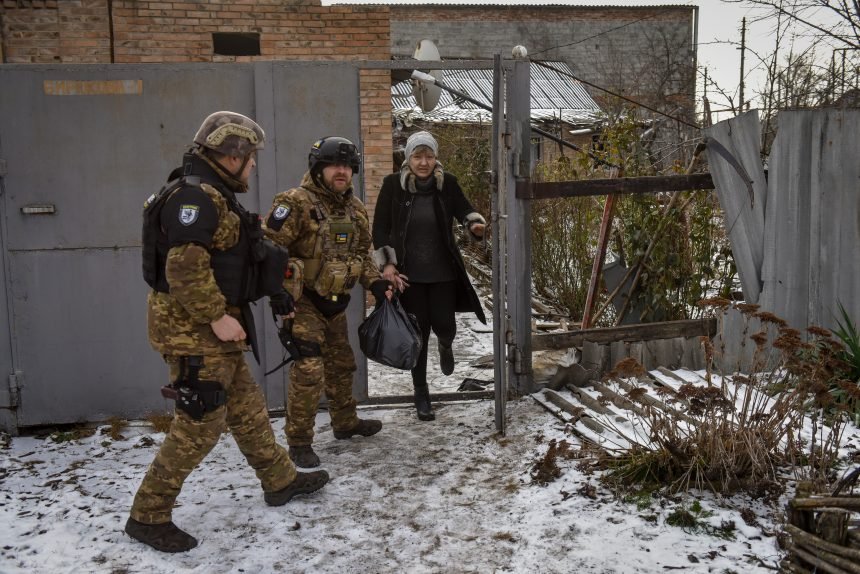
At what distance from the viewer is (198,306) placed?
345 cm

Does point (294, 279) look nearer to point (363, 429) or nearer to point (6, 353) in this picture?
point (363, 429)

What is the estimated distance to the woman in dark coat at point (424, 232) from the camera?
5191mm

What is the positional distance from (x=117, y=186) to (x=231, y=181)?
1969 millimetres

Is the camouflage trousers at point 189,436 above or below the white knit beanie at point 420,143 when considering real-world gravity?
below

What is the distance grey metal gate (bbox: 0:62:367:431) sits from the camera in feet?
16.9

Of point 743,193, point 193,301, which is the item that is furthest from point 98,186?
point 743,193

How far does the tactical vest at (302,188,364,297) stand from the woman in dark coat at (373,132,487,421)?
52cm

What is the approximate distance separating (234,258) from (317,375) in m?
1.12

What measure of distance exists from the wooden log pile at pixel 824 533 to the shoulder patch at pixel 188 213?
2624 mm

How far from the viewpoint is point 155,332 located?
11.9ft

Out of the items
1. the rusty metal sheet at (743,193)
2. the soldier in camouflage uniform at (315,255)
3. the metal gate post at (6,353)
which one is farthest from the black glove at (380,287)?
the rusty metal sheet at (743,193)

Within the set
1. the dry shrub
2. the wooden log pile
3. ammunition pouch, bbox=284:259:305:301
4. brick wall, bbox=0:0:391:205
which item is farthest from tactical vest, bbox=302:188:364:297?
brick wall, bbox=0:0:391:205

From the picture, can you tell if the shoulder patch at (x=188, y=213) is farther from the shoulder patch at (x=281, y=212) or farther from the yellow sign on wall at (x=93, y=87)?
the yellow sign on wall at (x=93, y=87)

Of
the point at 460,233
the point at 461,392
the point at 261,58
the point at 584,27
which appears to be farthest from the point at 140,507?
the point at 584,27
